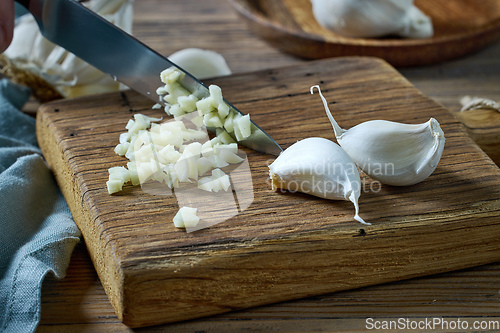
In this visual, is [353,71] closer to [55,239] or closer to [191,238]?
[191,238]

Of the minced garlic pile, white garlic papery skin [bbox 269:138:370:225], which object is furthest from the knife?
white garlic papery skin [bbox 269:138:370:225]

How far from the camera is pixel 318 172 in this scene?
0.98m

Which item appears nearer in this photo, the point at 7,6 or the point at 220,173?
the point at 220,173

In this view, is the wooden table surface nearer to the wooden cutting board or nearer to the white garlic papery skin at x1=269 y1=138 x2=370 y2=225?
the wooden cutting board

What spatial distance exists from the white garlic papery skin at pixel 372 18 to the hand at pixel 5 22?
1.03m

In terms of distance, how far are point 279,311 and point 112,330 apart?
32 centimetres

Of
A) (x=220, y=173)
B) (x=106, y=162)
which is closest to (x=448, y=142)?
(x=220, y=173)

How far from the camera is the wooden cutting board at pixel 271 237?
920 mm

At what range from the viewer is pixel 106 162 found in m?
1.15

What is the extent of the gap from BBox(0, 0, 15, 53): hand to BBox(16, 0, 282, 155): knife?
41mm

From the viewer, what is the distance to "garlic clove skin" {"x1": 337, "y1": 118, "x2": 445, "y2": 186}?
3.31ft

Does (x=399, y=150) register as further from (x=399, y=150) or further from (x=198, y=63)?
(x=198, y=63)

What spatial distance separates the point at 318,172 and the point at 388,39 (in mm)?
1107

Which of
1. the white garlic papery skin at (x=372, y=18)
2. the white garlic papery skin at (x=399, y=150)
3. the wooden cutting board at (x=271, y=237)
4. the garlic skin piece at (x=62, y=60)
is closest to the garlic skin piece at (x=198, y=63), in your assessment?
the garlic skin piece at (x=62, y=60)
